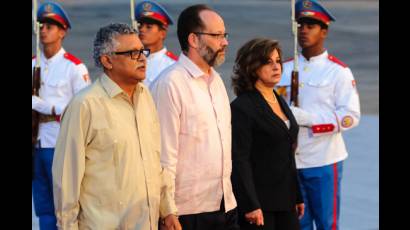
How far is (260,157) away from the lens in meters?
5.12

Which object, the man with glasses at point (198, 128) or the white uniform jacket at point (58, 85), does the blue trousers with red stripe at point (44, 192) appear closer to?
the white uniform jacket at point (58, 85)

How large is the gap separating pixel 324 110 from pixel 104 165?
8.72 ft

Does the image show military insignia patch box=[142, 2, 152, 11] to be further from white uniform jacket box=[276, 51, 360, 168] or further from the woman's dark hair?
the woman's dark hair

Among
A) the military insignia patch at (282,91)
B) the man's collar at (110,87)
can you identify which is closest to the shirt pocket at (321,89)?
the military insignia patch at (282,91)

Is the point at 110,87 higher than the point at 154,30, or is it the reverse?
the point at 154,30

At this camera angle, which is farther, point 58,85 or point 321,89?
point 58,85

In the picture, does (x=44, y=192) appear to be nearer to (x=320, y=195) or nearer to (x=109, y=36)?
(x=320, y=195)

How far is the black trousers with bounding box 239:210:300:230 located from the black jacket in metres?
0.03

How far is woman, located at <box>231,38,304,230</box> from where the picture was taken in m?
5.05

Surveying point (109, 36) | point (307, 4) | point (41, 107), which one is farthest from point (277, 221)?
point (41, 107)

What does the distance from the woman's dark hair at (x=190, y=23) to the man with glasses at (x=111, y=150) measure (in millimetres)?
533

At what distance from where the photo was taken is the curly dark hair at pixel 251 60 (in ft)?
17.1

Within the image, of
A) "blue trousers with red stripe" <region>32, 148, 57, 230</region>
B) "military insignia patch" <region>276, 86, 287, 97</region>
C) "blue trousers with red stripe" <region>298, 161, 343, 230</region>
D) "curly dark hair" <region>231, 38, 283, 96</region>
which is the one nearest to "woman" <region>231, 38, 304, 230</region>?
"curly dark hair" <region>231, 38, 283, 96</region>
